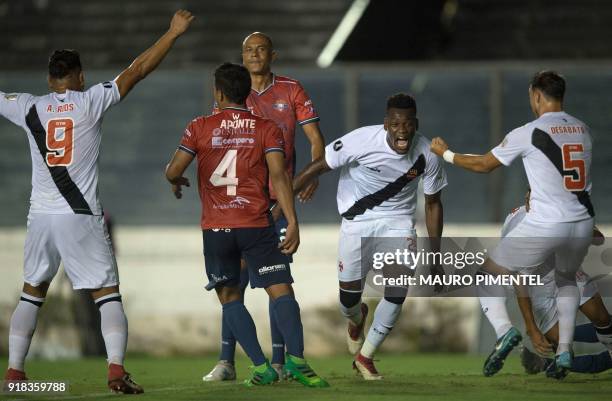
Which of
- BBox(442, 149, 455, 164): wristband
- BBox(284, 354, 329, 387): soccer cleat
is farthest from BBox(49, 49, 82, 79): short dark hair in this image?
BBox(442, 149, 455, 164): wristband

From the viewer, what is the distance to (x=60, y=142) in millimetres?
9641

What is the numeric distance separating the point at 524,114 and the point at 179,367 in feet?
18.2

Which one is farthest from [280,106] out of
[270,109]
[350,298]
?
[350,298]

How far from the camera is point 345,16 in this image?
18.7m

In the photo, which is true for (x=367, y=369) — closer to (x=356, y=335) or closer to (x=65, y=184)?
(x=356, y=335)

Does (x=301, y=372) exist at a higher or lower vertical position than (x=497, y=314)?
lower

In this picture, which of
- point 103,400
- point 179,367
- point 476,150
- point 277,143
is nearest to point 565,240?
point 277,143

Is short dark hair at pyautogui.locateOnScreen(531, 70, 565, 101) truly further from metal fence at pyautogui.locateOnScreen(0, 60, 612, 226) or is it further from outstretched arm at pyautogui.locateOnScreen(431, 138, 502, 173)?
metal fence at pyautogui.locateOnScreen(0, 60, 612, 226)

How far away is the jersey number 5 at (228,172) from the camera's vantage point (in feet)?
32.6

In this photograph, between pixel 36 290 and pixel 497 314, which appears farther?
pixel 497 314

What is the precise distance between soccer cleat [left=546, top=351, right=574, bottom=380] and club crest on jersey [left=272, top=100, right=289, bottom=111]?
2.85 m

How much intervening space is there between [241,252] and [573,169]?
2.45 metres

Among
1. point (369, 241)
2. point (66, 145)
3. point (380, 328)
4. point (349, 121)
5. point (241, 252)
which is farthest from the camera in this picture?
point (349, 121)

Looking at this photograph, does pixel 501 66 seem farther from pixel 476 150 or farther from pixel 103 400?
pixel 103 400
